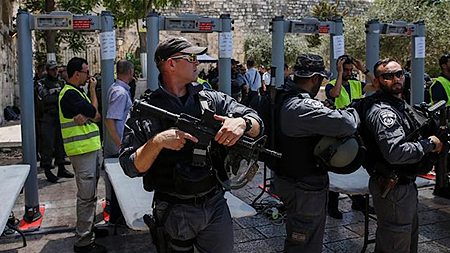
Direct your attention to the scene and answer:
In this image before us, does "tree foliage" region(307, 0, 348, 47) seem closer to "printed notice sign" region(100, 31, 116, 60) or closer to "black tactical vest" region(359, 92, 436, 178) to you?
"printed notice sign" region(100, 31, 116, 60)

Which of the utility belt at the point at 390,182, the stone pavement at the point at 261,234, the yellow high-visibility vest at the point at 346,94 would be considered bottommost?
the stone pavement at the point at 261,234

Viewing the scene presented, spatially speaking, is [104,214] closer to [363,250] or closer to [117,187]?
[117,187]

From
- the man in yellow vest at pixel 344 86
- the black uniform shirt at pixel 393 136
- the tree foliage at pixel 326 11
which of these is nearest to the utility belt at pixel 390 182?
the black uniform shirt at pixel 393 136

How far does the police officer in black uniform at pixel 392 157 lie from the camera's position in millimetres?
3049

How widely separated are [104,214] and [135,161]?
3178mm

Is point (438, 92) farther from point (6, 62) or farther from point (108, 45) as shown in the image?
point (6, 62)

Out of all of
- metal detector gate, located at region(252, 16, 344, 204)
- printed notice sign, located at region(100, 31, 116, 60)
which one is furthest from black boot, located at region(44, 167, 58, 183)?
metal detector gate, located at region(252, 16, 344, 204)

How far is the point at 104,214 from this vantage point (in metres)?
5.20

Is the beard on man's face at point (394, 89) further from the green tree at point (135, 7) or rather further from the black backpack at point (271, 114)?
the green tree at point (135, 7)

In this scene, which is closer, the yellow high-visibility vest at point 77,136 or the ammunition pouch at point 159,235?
the ammunition pouch at point 159,235

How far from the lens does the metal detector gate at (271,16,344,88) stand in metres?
5.48

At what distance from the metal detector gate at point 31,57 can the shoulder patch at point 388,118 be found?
9.91 feet

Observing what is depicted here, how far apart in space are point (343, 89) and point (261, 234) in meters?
2.11

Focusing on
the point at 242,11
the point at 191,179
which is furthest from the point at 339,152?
the point at 242,11
